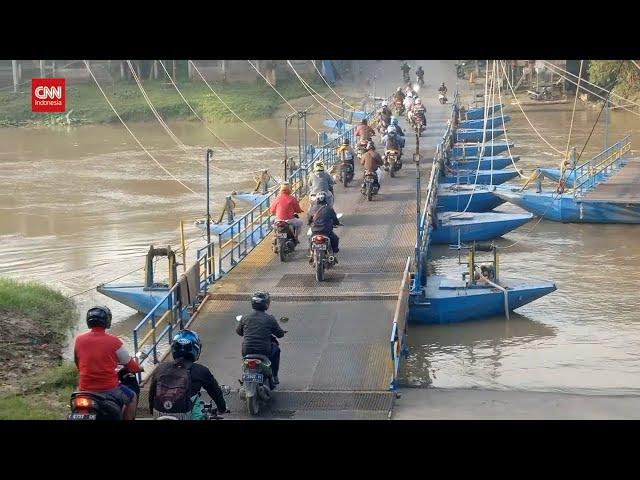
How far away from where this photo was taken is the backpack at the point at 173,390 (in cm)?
920

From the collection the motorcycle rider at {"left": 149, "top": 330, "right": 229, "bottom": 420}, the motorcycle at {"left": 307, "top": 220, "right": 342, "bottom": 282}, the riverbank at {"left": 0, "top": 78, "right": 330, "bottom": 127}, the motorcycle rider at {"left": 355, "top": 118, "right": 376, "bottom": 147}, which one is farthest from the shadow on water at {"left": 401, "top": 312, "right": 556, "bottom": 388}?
the riverbank at {"left": 0, "top": 78, "right": 330, "bottom": 127}

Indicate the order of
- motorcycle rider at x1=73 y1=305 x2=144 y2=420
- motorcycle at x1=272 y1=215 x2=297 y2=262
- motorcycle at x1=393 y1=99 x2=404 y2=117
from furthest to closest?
motorcycle at x1=393 y1=99 x2=404 y2=117
motorcycle at x1=272 y1=215 x2=297 y2=262
motorcycle rider at x1=73 y1=305 x2=144 y2=420

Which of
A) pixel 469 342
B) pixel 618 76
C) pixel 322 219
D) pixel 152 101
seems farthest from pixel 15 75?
pixel 469 342

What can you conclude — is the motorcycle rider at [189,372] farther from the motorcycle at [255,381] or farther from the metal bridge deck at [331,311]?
the metal bridge deck at [331,311]

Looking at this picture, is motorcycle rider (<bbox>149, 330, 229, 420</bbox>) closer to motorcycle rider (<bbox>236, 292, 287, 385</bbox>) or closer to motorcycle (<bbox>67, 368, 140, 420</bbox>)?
motorcycle (<bbox>67, 368, 140, 420</bbox>)

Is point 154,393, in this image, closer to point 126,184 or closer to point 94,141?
point 126,184

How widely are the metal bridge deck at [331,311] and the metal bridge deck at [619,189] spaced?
704cm

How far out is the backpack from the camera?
30.2 feet

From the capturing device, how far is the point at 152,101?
1935 inches

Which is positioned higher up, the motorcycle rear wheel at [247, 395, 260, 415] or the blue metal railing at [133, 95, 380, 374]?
the blue metal railing at [133, 95, 380, 374]

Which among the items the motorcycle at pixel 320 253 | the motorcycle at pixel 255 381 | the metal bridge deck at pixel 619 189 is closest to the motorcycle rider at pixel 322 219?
the motorcycle at pixel 320 253

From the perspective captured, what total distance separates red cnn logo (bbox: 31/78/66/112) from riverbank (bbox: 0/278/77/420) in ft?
92.8

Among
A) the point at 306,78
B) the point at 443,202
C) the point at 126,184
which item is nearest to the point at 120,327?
the point at 443,202

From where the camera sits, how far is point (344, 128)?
35.3m
